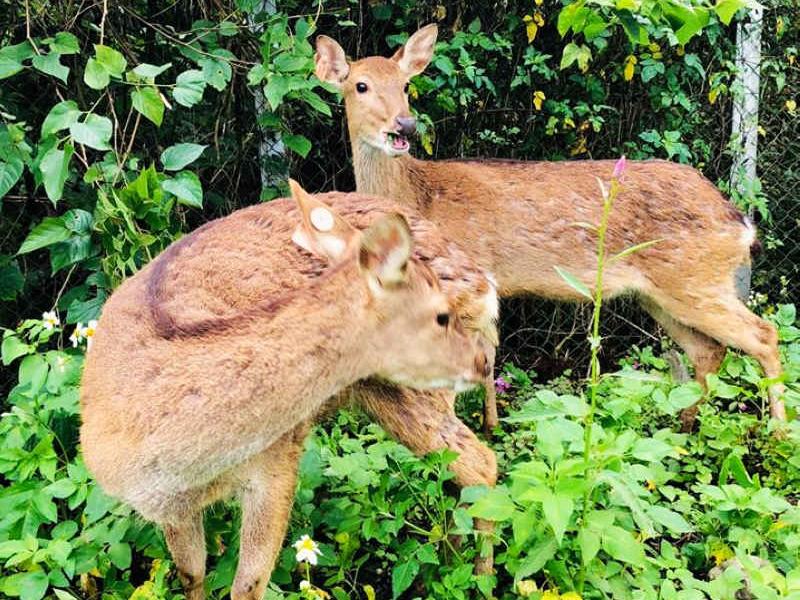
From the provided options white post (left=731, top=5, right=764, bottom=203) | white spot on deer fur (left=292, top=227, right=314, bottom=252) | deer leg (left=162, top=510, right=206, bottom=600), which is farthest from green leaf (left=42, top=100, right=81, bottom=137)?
white post (left=731, top=5, right=764, bottom=203)

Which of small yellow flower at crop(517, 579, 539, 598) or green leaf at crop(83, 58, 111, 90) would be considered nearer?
small yellow flower at crop(517, 579, 539, 598)

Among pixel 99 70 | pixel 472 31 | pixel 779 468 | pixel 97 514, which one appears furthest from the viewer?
pixel 472 31

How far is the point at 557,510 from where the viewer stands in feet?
7.59

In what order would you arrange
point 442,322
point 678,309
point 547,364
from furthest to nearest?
1. point 547,364
2. point 678,309
3. point 442,322

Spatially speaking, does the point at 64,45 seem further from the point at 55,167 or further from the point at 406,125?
the point at 406,125

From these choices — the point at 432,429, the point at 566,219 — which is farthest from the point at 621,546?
the point at 566,219

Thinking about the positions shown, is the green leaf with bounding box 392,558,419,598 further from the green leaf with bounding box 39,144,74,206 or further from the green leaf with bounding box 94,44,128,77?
the green leaf with bounding box 94,44,128,77

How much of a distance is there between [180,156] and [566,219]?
2.12 m

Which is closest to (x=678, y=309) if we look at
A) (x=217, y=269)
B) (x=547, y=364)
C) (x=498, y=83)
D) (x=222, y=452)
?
(x=547, y=364)

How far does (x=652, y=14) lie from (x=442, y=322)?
1329 mm

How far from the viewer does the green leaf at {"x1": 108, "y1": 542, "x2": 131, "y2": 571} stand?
118 inches

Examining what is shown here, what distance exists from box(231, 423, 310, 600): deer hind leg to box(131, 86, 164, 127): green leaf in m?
1.56

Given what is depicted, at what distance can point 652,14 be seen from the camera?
3037 mm

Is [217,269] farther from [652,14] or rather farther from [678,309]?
[678,309]
